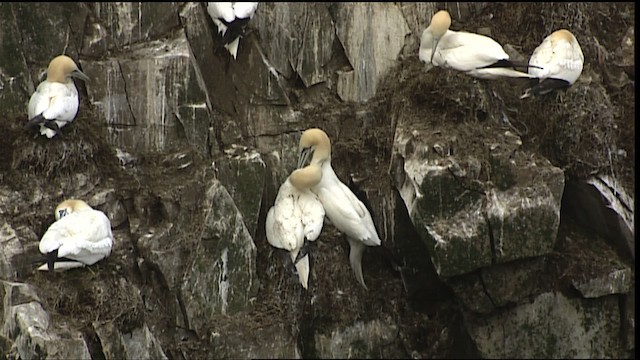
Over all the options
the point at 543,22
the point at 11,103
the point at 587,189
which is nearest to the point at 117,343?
the point at 11,103

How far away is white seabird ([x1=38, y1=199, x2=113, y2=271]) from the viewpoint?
8.91 metres

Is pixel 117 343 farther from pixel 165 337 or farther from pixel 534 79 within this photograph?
pixel 534 79

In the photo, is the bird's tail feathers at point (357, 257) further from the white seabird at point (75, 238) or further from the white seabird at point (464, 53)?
the white seabird at point (75, 238)

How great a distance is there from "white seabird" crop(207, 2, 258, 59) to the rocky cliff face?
14.5 inches

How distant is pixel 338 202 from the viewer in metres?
9.97

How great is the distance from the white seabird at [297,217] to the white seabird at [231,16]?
50.9 inches

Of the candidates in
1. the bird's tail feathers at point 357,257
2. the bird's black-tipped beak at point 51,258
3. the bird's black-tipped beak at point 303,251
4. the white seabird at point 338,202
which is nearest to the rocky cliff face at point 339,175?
the bird's tail feathers at point 357,257

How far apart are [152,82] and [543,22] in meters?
3.61

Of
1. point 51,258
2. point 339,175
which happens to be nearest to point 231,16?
point 339,175

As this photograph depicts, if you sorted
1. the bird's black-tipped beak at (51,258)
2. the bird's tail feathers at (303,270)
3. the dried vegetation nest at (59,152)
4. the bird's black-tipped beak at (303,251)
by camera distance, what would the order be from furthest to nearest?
1. the dried vegetation nest at (59,152)
2. the bird's tail feathers at (303,270)
3. the bird's black-tipped beak at (303,251)
4. the bird's black-tipped beak at (51,258)

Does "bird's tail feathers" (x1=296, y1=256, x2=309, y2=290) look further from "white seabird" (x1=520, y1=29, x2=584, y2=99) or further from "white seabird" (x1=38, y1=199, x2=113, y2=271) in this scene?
"white seabird" (x1=520, y1=29, x2=584, y2=99)

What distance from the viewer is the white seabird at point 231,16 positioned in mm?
10234

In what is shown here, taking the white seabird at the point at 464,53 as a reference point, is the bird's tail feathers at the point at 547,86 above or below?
below

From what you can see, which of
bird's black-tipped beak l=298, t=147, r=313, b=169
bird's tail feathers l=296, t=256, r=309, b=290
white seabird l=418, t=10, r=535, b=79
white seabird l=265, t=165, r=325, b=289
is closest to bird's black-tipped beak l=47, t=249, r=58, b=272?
white seabird l=265, t=165, r=325, b=289
